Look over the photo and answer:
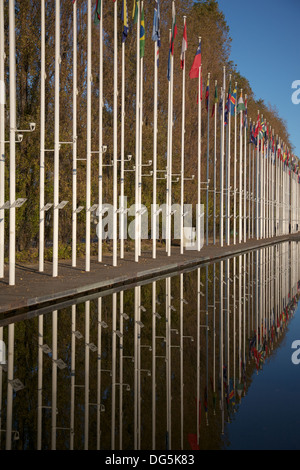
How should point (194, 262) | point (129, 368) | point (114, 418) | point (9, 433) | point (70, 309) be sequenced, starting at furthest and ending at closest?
point (194, 262), point (70, 309), point (129, 368), point (114, 418), point (9, 433)

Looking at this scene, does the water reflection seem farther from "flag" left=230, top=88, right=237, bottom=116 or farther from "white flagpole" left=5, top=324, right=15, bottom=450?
"flag" left=230, top=88, right=237, bottom=116

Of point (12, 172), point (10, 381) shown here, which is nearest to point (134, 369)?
point (10, 381)

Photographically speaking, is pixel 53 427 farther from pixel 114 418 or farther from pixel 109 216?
pixel 109 216

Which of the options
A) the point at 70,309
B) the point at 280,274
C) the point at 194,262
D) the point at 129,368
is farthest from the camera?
the point at 194,262

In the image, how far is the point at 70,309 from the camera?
14.3 meters

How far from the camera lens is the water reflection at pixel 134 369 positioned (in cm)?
631

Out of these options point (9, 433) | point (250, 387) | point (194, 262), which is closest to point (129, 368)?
point (250, 387)

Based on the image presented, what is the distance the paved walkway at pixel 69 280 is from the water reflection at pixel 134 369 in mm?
798

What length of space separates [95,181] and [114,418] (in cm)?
2388

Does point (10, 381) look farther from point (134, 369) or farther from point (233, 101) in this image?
point (233, 101)

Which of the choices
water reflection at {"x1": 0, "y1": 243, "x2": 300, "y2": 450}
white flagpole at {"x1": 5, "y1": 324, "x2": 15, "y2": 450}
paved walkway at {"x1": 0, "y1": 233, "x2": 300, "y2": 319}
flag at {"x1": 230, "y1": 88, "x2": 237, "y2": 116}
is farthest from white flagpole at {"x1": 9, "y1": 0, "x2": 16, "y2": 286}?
flag at {"x1": 230, "y1": 88, "x2": 237, "y2": 116}

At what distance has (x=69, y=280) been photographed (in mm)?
18906

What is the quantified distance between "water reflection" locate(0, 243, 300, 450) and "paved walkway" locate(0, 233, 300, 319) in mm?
798

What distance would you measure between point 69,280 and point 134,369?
10112 millimetres
